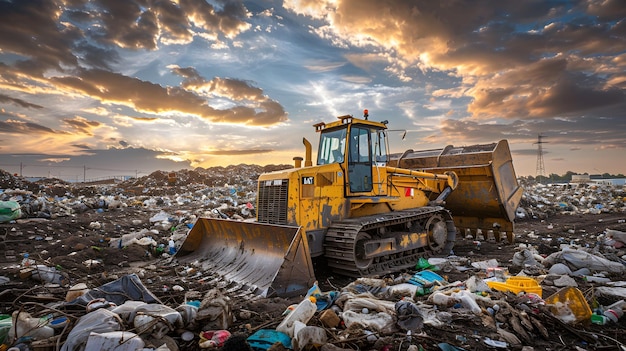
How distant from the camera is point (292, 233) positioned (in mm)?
5316

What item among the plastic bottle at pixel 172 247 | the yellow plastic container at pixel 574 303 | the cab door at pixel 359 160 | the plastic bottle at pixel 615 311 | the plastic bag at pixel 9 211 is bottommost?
the plastic bottle at pixel 615 311

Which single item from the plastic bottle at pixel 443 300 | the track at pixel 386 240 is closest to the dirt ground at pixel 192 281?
the plastic bottle at pixel 443 300

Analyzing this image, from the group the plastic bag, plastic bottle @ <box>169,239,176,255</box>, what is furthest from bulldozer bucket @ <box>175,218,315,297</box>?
the plastic bag

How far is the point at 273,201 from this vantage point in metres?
6.34

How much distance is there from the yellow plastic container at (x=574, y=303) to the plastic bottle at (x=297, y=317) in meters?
2.76

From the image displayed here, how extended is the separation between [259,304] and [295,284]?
802 mm

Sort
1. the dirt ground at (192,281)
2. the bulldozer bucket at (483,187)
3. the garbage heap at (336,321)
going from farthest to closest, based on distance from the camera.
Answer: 1. the bulldozer bucket at (483,187)
2. the dirt ground at (192,281)
3. the garbage heap at (336,321)

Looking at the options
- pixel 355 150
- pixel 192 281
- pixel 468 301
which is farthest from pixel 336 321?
pixel 355 150

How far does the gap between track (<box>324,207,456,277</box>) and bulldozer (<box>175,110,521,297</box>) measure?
0.06ft

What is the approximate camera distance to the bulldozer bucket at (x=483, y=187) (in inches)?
347

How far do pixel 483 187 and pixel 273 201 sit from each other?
5.59 meters

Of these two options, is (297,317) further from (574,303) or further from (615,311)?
(615,311)

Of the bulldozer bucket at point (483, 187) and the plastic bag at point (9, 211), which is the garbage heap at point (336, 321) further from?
the plastic bag at point (9, 211)

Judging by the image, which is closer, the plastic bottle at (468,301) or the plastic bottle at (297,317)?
the plastic bottle at (297,317)
